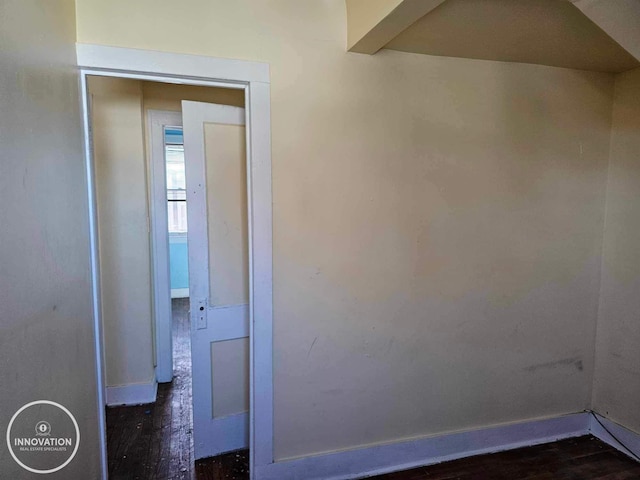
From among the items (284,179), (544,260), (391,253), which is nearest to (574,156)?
(544,260)

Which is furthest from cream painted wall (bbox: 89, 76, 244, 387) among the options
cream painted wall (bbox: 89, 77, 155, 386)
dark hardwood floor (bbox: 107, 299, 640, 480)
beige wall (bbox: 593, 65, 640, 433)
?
beige wall (bbox: 593, 65, 640, 433)

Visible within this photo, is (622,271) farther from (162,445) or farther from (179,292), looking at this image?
(179,292)

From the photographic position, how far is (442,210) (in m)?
2.07

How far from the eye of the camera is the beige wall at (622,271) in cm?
223

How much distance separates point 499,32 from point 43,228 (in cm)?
198

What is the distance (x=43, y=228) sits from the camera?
3.63ft

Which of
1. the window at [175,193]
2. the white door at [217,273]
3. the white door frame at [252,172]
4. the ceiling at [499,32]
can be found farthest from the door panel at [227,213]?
the window at [175,193]

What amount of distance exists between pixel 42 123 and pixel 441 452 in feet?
8.06

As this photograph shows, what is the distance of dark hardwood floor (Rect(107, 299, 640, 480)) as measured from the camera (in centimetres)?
207

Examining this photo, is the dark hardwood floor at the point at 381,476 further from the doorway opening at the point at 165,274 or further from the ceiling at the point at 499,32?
the ceiling at the point at 499,32

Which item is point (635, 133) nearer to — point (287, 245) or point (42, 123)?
point (287, 245)

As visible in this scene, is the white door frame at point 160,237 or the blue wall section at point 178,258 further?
the blue wall section at point 178,258

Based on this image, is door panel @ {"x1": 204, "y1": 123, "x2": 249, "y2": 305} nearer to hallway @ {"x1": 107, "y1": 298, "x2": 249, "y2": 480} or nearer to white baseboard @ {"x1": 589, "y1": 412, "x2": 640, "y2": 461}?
hallway @ {"x1": 107, "y1": 298, "x2": 249, "y2": 480}

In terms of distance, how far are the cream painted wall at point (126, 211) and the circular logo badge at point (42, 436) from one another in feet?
5.03
